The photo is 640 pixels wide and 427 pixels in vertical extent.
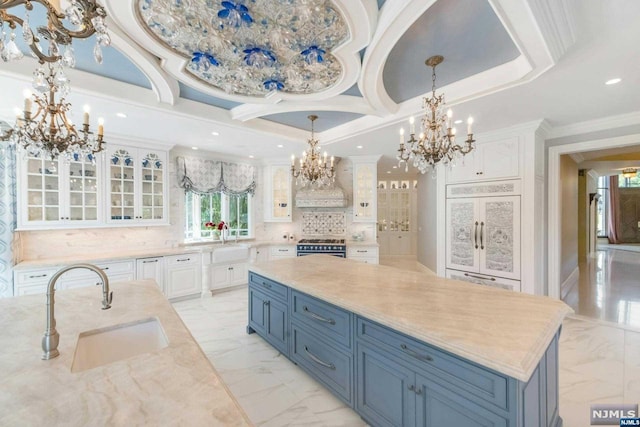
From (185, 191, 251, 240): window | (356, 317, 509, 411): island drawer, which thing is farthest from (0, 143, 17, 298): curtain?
(356, 317, 509, 411): island drawer

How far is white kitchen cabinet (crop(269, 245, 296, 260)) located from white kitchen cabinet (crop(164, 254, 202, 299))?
1472 mm

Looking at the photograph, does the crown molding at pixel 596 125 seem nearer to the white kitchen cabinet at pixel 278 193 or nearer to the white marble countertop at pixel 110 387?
the white kitchen cabinet at pixel 278 193

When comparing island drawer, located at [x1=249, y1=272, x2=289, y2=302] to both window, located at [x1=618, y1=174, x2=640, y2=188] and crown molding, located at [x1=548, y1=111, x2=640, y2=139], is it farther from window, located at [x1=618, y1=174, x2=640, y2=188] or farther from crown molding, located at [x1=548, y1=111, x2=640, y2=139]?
window, located at [x1=618, y1=174, x2=640, y2=188]

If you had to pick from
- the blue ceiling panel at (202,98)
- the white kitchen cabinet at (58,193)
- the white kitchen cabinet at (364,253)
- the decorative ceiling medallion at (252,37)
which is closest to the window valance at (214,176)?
the white kitchen cabinet at (58,193)

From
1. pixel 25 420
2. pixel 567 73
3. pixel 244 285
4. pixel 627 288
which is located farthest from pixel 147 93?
pixel 627 288

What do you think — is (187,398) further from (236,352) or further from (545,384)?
(236,352)

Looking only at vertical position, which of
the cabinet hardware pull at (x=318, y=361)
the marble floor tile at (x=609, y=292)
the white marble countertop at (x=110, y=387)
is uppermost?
the white marble countertop at (x=110, y=387)

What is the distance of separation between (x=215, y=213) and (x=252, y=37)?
4.07m

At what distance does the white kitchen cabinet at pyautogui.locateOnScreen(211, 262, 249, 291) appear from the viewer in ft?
15.9

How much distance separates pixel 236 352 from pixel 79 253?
3.13 meters

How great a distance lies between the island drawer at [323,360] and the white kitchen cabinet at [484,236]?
310 centimetres

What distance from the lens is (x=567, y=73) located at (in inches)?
90.0

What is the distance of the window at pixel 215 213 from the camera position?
5188mm

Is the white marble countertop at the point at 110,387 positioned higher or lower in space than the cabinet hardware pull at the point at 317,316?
higher
